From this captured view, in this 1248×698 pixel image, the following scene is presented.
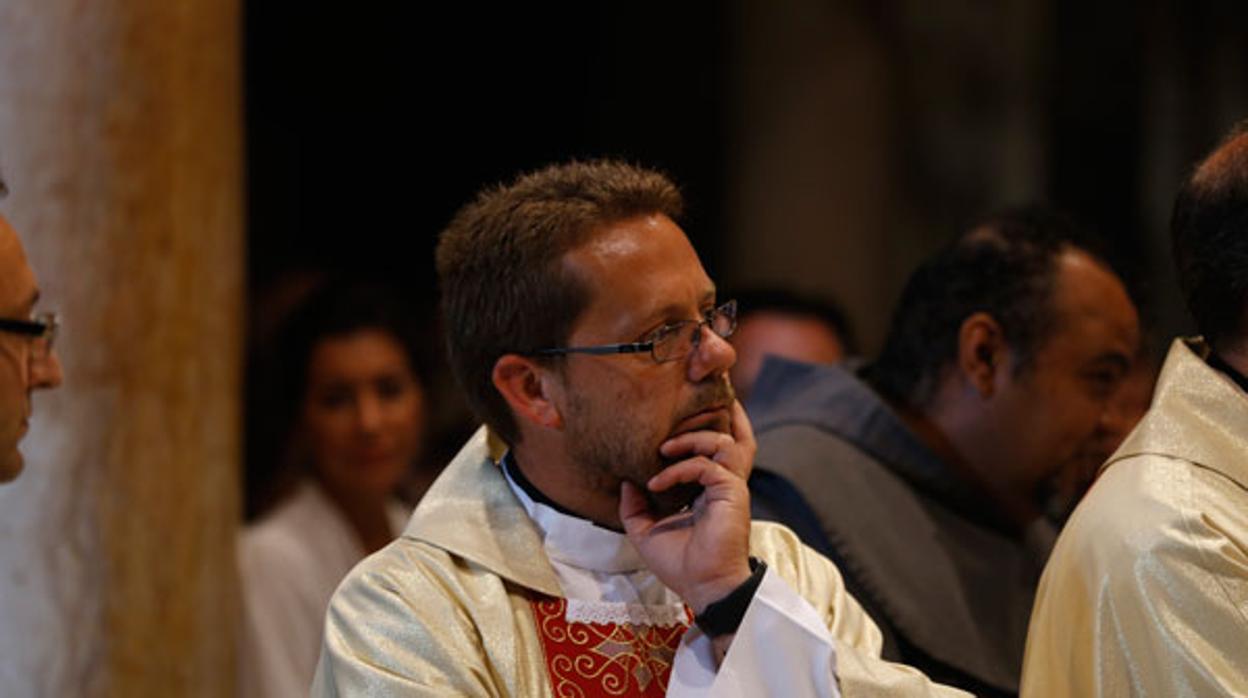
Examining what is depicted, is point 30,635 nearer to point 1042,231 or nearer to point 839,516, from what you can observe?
point 839,516

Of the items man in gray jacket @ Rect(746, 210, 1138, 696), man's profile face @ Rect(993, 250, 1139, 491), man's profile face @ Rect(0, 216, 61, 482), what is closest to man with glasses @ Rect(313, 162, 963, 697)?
man's profile face @ Rect(0, 216, 61, 482)

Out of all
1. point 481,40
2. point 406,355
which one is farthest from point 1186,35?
point 406,355

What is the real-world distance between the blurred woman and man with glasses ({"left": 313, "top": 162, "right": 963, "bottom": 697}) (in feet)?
8.66

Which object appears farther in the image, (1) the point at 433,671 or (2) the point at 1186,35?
(2) the point at 1186,35

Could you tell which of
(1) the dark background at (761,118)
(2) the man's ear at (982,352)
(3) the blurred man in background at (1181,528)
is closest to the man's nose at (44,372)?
(3) the blurred man in background at (1181,528)

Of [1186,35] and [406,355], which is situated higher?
[1186,35]

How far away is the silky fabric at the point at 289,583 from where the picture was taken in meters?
5.26

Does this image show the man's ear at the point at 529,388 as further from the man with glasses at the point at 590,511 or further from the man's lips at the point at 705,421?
the man's lips at the point at 705,421

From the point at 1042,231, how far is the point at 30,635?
7.55 ft

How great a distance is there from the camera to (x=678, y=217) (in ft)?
9.32

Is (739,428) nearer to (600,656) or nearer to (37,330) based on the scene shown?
(600,656)

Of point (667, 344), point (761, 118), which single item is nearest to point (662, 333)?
point (667, 344)

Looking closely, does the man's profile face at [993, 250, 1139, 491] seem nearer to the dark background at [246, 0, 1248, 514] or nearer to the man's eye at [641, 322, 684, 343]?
the man's eye at [641, 322, 684, 343]

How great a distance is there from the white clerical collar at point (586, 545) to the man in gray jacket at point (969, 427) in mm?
981
